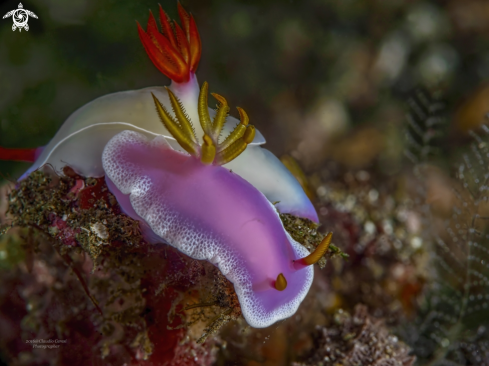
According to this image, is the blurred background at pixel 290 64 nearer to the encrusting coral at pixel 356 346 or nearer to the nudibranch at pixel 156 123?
the nudibranch at pixel 156 123

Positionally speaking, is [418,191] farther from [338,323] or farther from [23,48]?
[23,48]

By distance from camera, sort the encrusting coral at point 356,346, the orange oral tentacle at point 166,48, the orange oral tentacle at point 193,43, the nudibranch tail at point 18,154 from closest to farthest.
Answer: the orange oral tentacle at point 166,48
the orange oral tentacle at point 193,43
the nudibranch tail at point 18,154
the encrusting coral at point 356,346

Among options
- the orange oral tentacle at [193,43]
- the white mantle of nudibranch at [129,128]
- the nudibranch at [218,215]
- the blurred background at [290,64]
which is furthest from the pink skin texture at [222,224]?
the blurred background at [290,64]

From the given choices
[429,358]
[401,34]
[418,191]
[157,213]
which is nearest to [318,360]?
[429,358]

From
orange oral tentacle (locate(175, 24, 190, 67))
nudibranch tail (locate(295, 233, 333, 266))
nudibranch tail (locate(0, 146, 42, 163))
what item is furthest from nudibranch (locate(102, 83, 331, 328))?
nudibranch tail (locate(0, 146, 42, 163))
